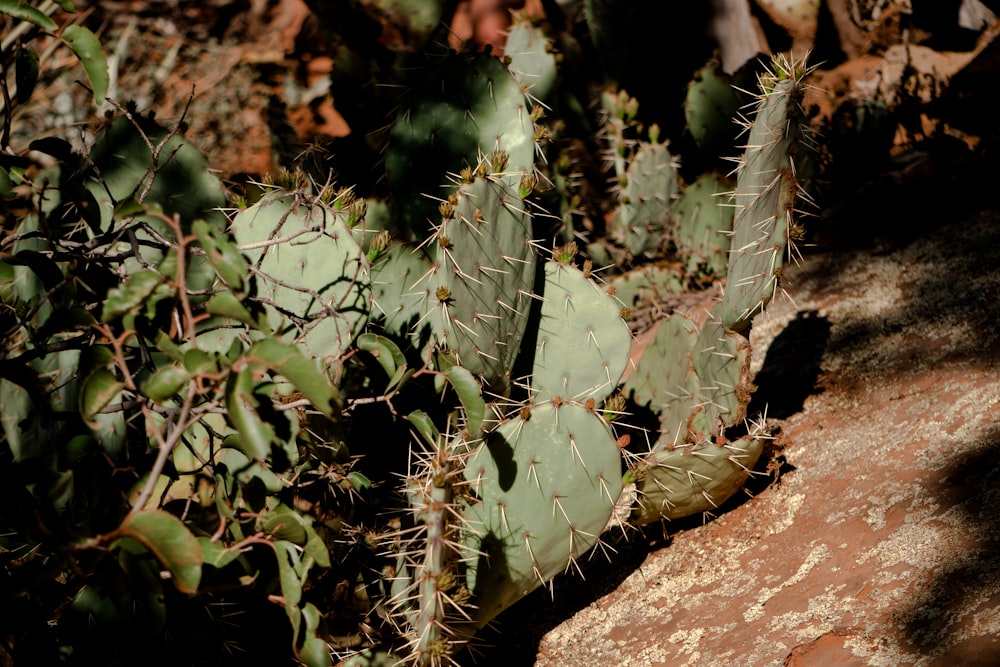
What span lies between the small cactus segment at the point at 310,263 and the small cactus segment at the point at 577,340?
0.47m

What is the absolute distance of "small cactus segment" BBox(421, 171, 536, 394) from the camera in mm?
1973

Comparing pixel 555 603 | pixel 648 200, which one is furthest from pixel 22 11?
pixel 648 200

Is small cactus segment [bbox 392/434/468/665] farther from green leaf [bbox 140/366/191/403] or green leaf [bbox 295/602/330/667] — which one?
green leaf [bbox 140/366/191/403]

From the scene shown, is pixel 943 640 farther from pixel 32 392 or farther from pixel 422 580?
pixel 32 392

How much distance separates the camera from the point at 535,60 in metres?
3.38

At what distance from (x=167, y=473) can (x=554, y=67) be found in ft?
7.27

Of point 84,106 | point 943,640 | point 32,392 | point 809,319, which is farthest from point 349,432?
point 84,106

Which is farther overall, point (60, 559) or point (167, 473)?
point (167, 473)

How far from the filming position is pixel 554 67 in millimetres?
3359

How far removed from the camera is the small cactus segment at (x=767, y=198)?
1.98 meters

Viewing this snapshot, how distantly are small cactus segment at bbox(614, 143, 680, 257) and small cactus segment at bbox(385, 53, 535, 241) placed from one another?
0.99 metres

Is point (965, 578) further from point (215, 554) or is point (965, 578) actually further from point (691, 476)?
point (215, 554)

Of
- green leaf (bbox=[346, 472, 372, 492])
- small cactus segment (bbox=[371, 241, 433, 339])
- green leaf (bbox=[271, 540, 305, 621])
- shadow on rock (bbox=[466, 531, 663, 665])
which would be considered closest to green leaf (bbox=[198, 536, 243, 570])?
green leaf (bbox=[271, 540, 305, 621])

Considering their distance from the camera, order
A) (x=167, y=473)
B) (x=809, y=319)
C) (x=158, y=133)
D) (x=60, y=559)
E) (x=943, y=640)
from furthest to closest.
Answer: (x=809, y=319), (x=158, y=133), (x=167, y=473), (x=943, y=640), (x=60, y=559)
